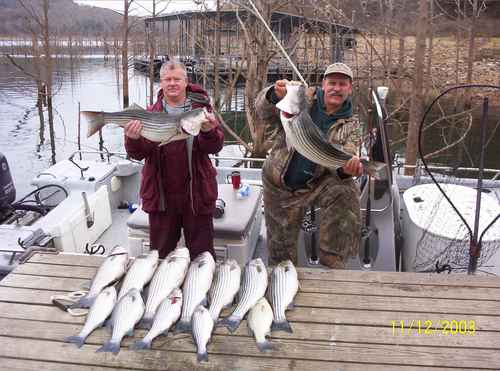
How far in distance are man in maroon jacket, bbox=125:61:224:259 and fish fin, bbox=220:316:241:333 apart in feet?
3.96

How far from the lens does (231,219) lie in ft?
14.1

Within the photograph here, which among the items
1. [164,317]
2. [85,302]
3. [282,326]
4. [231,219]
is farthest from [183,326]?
[231,219]

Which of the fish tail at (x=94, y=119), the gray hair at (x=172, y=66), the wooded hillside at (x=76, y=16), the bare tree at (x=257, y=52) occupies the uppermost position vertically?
the wooded hillside at (x=76, y=16)

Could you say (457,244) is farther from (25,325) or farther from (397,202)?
(25,325)

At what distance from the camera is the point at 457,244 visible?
12.8 ft

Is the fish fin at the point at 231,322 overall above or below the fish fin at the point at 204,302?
below

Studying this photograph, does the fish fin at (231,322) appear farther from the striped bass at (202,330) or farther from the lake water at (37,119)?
the lake water at (37,119)

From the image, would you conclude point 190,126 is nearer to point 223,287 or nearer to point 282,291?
point 223,287

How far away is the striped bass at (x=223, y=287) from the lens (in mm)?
2844

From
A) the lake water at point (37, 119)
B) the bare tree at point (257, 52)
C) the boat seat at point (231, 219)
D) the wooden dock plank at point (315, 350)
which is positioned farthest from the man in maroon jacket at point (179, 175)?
the lake water at point (37, 119)

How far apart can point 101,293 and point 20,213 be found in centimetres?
356

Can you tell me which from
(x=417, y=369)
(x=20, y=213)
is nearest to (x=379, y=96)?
(x=417, y=369)

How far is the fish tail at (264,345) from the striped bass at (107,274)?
3.65 feet

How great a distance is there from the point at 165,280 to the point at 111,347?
60 cm
